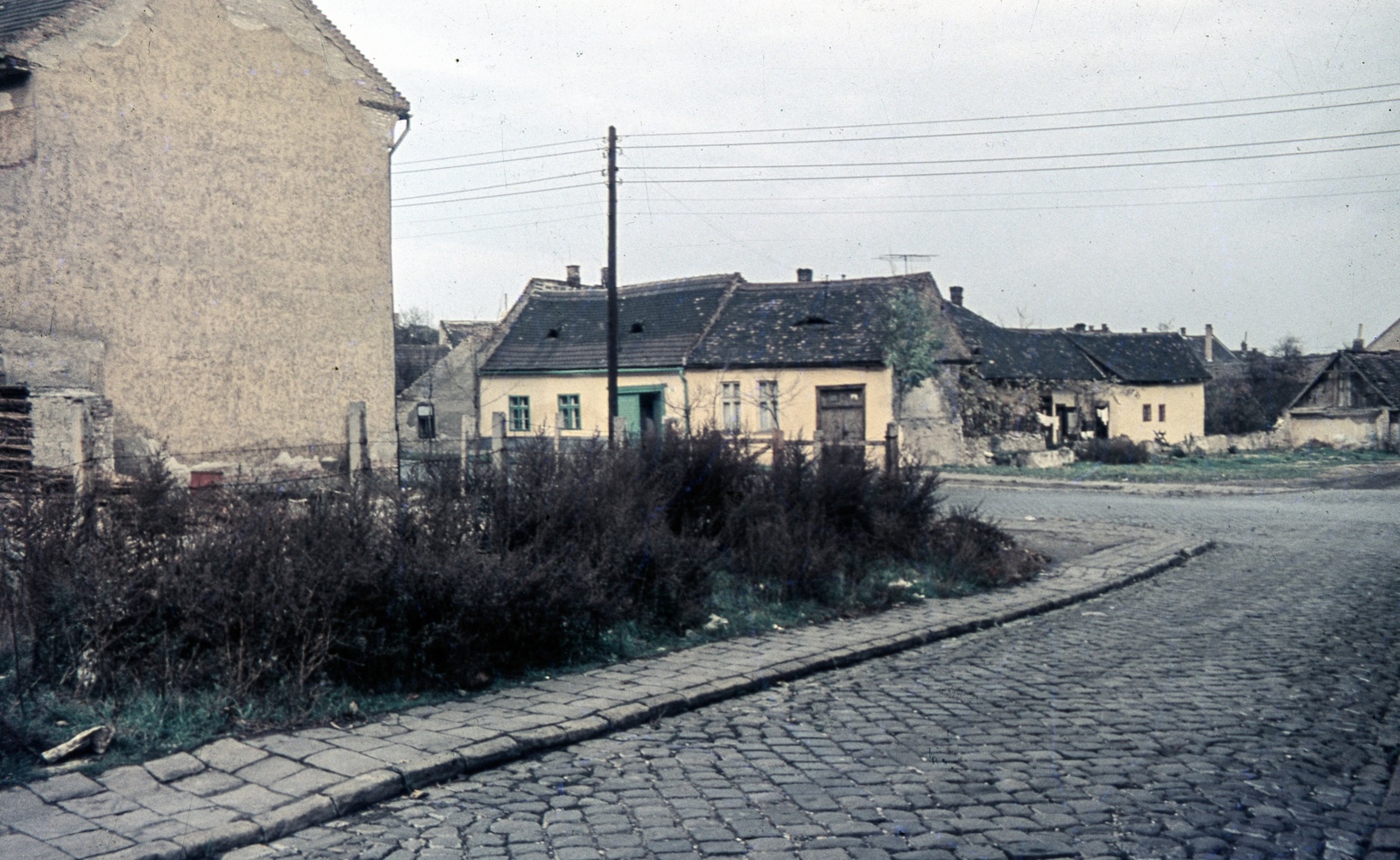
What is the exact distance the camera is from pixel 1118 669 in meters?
7.37

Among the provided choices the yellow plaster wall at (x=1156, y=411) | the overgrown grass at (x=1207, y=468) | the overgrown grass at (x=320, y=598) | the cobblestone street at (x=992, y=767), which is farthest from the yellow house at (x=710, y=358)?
the cobblestone street at (x=992, y=767)

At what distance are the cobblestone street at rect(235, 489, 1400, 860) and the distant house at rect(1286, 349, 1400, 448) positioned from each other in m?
50.0

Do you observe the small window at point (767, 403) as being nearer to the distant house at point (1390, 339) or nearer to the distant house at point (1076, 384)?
the distant house at point (1076, 384)

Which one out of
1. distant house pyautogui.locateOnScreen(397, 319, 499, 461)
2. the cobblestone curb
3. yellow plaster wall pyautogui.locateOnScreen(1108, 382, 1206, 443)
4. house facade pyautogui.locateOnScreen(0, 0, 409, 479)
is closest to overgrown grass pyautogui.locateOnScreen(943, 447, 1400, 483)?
yellow plaster wall pyautogui.locateOnScreen(1108, 382, 1206, 443)

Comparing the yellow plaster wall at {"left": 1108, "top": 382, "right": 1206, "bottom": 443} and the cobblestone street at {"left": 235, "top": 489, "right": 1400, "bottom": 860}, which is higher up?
the yellow plaster wall at {"left": 1108, "top": 382, "right": 1206, "bottom": 443}

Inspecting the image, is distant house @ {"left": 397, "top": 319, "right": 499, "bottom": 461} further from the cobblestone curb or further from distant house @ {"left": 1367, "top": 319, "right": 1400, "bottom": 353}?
distant house @ {"left": 1367, "top": 319, "right": 1400, "bottom": 353}

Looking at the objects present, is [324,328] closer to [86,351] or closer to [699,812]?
[86,351]

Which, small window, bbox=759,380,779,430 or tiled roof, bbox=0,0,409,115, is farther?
small window, bbox=759,380,779,430

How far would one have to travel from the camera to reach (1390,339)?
75.9m

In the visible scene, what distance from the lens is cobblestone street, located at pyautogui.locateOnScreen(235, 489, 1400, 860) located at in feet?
13.9

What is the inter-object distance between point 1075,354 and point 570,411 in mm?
25676

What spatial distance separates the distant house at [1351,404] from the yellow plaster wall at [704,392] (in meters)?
31.9

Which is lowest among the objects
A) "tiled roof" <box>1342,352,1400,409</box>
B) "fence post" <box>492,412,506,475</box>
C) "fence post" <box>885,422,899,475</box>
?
"fence post" <box>885,422,899,475</box>

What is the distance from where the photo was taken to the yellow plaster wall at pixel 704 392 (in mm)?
32344
